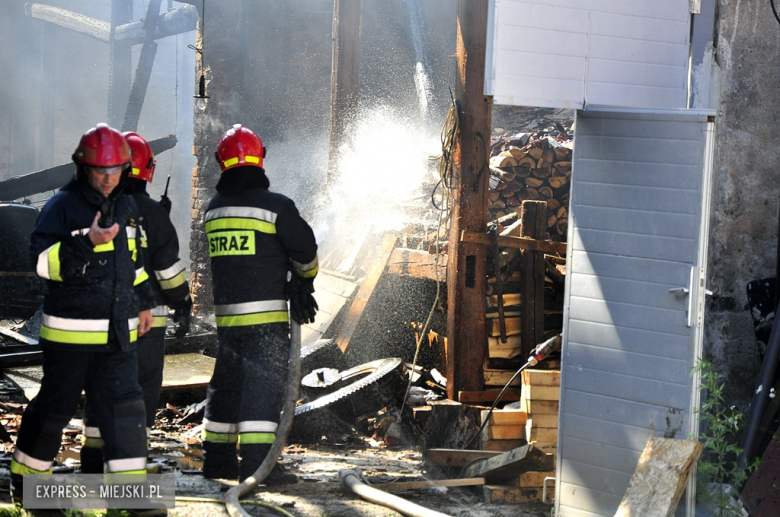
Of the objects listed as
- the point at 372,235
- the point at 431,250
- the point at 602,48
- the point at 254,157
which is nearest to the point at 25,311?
the point at 372,235

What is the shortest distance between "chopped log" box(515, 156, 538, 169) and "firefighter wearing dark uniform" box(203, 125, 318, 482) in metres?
4.05

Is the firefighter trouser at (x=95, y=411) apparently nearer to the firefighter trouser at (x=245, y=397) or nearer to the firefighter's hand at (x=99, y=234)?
the firefighter's hand at (x=99, y=234)

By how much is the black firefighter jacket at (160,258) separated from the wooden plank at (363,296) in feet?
9.78

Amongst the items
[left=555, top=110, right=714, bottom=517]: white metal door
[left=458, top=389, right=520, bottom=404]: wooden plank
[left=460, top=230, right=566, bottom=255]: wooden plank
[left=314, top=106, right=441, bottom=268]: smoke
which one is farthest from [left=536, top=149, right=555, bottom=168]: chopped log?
[left=555, top=110, right=714, bottom=517]: white metal door

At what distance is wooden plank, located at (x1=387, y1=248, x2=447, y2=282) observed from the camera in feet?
24.7

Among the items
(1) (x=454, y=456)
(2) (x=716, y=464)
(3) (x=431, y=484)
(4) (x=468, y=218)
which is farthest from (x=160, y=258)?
(2) (x=716, y=464)

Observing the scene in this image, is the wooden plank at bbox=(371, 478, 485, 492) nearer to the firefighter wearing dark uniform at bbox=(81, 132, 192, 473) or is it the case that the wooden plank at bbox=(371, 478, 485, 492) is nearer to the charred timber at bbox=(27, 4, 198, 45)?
the firefighter wearing dark uniform at bbox=(81, 132, 192, 473)

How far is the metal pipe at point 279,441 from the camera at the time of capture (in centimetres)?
430

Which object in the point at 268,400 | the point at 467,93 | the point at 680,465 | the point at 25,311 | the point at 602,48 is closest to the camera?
the point at 680,465

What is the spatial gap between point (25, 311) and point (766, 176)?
1027 cm

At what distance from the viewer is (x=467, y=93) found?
250 inches

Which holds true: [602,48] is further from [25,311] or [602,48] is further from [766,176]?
[25,311]

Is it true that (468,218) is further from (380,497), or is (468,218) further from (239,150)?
(380,497)

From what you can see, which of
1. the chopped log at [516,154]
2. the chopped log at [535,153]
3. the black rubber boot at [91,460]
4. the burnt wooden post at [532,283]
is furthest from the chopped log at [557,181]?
the black rubber boot at [91,460]
